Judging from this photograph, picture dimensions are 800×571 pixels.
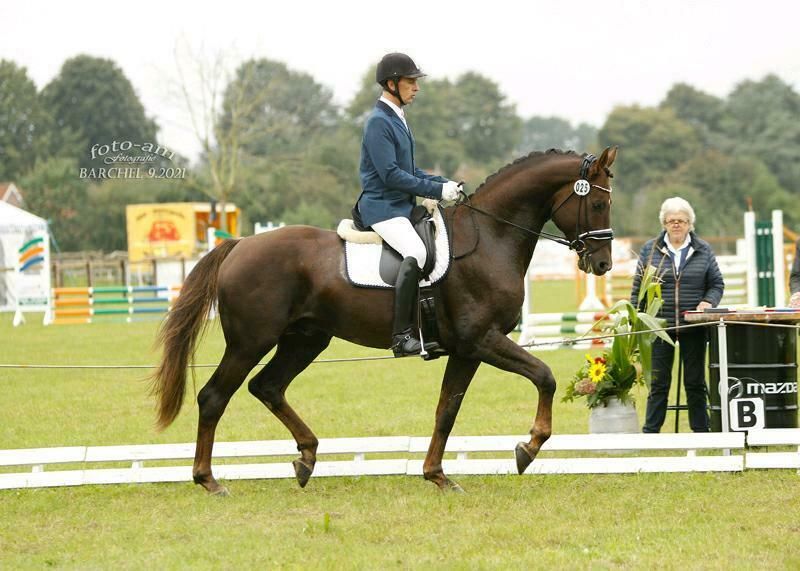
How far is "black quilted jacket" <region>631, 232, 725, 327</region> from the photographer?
808 cm

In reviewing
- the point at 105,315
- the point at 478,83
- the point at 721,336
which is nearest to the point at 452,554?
the point at 721,336

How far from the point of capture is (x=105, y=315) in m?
26.9

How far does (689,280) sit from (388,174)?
286 cm

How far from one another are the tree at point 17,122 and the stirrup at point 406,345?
160 feet

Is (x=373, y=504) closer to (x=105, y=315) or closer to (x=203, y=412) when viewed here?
(x=203, y=412)

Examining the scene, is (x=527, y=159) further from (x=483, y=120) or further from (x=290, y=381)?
(x=483, y=120)

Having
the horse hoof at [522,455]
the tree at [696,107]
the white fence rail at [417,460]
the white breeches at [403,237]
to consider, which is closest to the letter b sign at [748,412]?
the white fence rail at [417,460]

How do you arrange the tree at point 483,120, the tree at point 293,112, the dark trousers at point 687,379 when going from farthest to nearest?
the tree at point 483,120 → the tree at point 293,112 → the dark trousers at point 687,379

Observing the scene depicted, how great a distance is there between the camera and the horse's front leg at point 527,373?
6.25m

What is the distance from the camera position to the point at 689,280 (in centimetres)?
809

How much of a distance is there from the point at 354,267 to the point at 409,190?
58cm

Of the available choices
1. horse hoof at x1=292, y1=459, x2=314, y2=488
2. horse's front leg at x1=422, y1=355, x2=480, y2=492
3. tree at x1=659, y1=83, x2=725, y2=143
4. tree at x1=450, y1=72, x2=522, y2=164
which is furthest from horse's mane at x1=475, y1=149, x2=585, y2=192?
tree at x1=659, y1=83, x2=725, y2=143

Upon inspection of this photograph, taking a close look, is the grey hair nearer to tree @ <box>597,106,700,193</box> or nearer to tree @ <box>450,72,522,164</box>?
tree @ <box>597,106,700,193</box>

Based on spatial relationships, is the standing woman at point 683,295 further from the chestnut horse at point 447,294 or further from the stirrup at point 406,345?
the stirrup at point 406,345
